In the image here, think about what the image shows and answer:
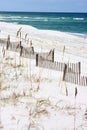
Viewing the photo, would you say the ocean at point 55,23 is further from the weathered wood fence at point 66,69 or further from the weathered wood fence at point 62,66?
the weathered wood fence at point 66,69

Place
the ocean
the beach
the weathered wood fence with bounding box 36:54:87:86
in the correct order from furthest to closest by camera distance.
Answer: the ocean, the weathered wood fence with bounding box 36:54:87:86, the beach

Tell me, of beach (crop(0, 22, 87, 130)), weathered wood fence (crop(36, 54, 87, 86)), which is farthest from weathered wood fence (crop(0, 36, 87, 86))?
beach (crop(0, 22, 87, 130))

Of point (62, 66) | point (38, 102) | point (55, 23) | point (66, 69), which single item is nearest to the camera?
point (38, 102)

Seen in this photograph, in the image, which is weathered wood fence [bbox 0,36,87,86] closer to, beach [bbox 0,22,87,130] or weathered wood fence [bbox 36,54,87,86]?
weathered wood fence [bbox 36,54,87,86]

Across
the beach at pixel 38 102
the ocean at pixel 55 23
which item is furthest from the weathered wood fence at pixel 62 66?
the ocean at pixel 55 23

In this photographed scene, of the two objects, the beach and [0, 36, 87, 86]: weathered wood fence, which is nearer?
the beach

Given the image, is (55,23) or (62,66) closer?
(62,66)

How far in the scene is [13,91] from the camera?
24.3 feet

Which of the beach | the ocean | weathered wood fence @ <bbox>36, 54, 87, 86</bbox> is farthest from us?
the ocean

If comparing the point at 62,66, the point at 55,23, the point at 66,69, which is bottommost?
the point at 55,23

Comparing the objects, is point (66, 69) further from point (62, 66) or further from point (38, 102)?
→ point (38, 102)

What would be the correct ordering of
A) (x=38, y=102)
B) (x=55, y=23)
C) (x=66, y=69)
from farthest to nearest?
(x=55, y=23)
(x=66, y=69)
(x=38, y=102)

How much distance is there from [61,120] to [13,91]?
5.50 ft

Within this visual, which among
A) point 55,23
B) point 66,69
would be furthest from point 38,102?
point 55,23
